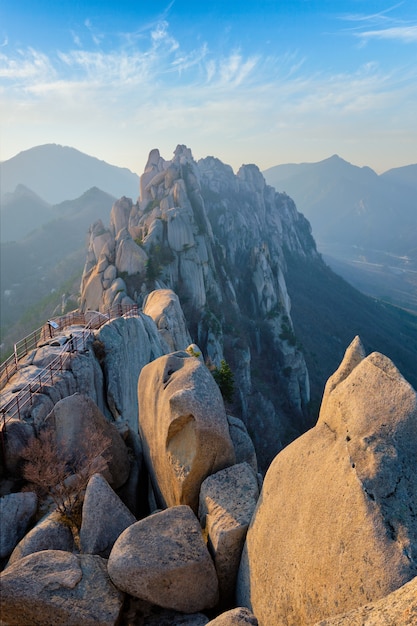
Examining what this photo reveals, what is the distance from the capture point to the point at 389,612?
4832 mm

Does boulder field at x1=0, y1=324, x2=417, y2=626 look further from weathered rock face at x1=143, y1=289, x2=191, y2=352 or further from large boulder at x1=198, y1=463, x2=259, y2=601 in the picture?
weathered rock face at x1=143, y1=289, x2=191, y2=352

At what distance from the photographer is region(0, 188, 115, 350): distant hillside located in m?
91.4

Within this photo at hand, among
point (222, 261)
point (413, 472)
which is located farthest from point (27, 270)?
point (413, 472)

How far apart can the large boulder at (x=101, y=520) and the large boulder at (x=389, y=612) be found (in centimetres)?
630

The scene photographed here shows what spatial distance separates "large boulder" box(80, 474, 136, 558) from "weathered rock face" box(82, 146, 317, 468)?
2262cm

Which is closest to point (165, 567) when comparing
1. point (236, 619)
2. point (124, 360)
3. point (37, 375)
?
point (236, 619)

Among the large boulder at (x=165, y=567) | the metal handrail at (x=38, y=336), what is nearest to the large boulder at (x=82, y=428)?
the large boulder at (x=165, y=567)

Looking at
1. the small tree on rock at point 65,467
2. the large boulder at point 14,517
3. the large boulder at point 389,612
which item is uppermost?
the large boulder at point 389,612

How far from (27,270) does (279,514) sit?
522 feet

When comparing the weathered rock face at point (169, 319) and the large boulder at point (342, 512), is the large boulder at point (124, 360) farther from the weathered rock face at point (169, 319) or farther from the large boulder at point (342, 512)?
the large boulder at point (342, 512)

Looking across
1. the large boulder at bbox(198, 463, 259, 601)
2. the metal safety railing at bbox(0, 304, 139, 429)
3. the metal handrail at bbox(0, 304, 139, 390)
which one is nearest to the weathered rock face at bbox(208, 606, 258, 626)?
the large boulder at bbox(198, 463, 259, 601)

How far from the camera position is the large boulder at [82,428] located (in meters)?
13.1

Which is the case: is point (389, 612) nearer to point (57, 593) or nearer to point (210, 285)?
point (57, 593)

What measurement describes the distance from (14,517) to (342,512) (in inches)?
370
